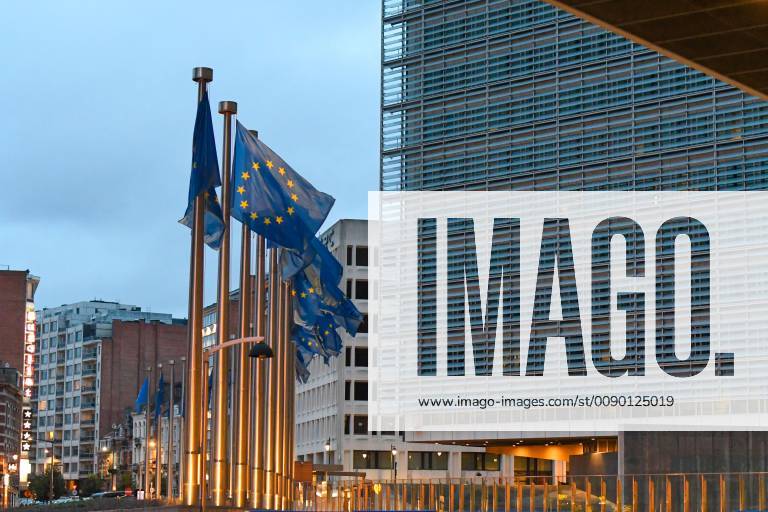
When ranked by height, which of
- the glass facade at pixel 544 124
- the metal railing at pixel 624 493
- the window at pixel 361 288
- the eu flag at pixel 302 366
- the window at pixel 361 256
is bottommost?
the metal railing at pixel 624 493

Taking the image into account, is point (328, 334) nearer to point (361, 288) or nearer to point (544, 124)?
point (544, 124)

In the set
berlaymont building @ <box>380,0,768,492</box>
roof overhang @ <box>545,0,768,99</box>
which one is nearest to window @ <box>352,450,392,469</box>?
berlaymont building @ <box>380,0,768,492</box>

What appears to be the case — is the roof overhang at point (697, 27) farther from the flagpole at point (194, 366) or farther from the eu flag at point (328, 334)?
the eu flag at point (328, 334)

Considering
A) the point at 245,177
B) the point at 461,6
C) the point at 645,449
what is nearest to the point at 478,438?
the point at 645,449

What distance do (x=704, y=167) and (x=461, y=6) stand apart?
25.2 m

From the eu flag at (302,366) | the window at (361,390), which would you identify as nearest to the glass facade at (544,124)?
the window at (361,390)

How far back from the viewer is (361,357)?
5531 inches

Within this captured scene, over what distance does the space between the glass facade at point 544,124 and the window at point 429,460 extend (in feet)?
101

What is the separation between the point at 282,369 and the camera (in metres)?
56.3

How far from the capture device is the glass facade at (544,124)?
10050cm

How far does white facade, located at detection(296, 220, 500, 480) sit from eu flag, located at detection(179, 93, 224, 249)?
321ft

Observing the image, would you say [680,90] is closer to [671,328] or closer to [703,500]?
[671,328]

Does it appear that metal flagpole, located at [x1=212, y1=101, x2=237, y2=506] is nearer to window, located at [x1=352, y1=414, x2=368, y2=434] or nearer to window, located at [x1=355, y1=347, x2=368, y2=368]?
window, located at [x1=352, y1=414, x2=368, y2=434]

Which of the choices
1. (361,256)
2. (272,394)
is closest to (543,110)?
(361,256)
